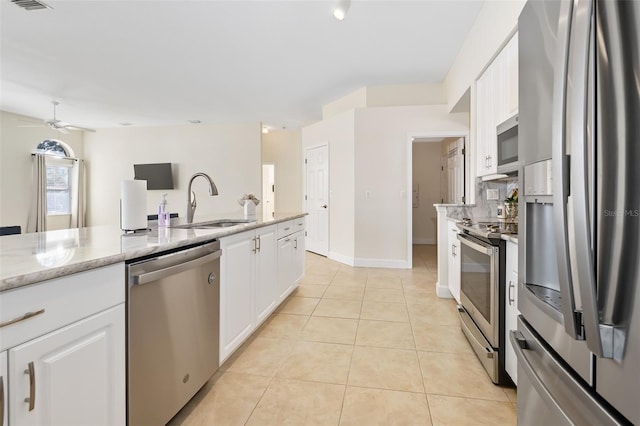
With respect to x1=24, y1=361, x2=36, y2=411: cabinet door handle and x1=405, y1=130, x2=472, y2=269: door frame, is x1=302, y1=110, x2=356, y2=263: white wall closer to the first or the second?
x1=405, y1=130, x2=472, y2=269: door frame

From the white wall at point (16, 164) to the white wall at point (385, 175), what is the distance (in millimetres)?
7030

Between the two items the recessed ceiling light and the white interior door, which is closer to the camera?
the recessed ceiling light

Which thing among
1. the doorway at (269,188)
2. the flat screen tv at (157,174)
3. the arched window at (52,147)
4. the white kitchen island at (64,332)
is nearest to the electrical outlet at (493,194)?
the white kitchen island at (64,332)

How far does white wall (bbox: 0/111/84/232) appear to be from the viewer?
251 inches

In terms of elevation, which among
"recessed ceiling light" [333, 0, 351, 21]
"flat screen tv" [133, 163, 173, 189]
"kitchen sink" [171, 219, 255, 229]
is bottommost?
"kitchen sink" [171, 219, 255, 229]

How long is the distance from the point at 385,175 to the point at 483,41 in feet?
7.66

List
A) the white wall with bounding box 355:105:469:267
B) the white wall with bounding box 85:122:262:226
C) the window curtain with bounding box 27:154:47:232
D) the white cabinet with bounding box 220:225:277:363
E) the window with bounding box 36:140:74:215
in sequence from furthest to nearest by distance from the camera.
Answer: the white wall with bounding box 85:122:262:226, the window with bounding box 36:140:74:215, the window curtain with bounding box 27:154:47:232, the white wall with bounding box 355:105:469:267, the white cabinet with bounding box 220:225:277:363

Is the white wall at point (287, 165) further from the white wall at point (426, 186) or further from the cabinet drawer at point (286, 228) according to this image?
the cabinet drawer at point (286, 228)

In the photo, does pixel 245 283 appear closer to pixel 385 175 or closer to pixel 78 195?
pixel 385 175

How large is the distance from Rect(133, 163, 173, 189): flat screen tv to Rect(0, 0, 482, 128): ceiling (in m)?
1.86

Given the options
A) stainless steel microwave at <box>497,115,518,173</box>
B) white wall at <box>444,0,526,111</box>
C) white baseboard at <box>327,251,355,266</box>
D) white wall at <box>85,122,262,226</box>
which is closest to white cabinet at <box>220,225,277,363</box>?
stainless steel microwave at <box>497,115,518,173</box>

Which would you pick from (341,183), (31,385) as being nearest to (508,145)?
(31,385)

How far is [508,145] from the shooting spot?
2320 millimetres

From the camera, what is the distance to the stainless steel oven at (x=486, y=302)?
1.82m
